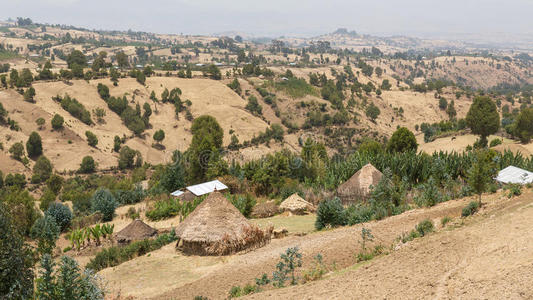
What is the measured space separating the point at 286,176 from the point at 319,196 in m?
6.00

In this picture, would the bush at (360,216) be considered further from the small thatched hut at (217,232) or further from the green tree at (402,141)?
the green tree at (402,141)

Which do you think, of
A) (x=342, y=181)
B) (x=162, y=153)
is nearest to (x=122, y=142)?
(x=162, y=153)

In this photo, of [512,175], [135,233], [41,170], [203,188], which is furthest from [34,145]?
[512,175]

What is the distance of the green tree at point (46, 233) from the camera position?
17.3 metres

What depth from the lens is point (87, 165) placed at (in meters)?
50.3

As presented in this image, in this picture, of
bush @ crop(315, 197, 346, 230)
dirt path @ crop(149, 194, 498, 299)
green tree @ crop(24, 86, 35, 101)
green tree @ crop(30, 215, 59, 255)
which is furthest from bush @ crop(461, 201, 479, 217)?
green tree @ crop(24, 86, 35, 101)

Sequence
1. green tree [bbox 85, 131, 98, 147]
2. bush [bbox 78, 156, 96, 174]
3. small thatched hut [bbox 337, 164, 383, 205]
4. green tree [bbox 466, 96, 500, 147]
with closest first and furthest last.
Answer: small thatched hut [bbox 337, 164, 383, 205], green tree [bbox 466, 96, 500, 147], bush [bbox 78, 156, 96, 174], green tree [bbox 85, 131, 98, 147]

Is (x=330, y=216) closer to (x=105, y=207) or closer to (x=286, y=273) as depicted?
(x=286, y=273)

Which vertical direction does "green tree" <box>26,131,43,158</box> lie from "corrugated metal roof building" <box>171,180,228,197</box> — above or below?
below

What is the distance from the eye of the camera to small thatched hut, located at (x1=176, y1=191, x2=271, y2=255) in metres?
14.9

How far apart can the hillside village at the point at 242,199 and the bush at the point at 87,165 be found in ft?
0.46

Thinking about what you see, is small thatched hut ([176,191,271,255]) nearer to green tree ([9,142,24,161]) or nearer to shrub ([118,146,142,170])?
shrub ([118,146,142,170])

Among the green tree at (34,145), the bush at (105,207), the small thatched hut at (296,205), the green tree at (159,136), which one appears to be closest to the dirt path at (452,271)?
the small thatched hut at (296,205)

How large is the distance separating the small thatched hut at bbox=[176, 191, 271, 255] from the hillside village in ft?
0.21
